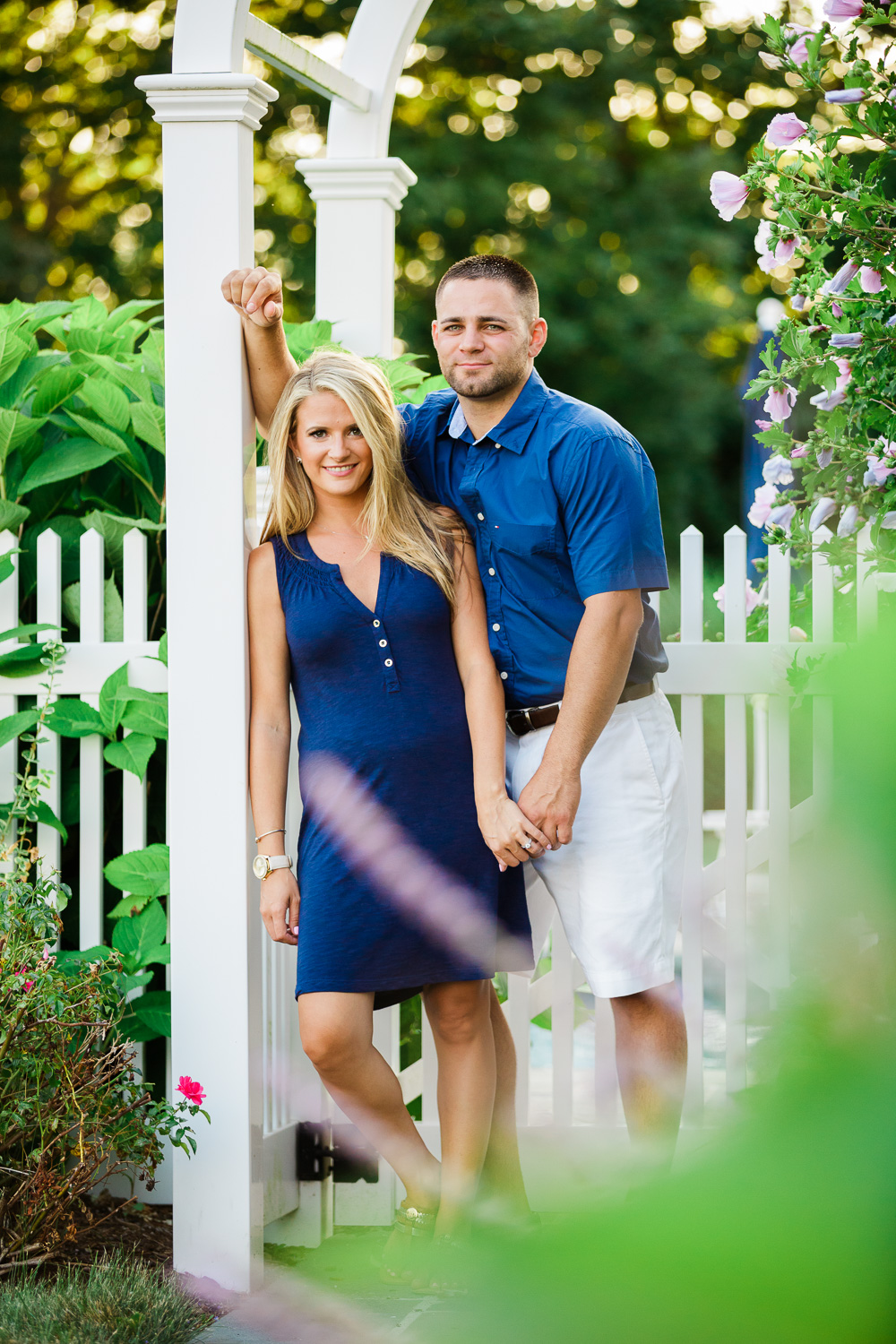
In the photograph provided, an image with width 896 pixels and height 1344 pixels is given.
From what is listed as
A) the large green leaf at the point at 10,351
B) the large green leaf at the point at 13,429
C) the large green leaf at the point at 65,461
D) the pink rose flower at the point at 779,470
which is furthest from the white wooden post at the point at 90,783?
the pink rose flower at the point at 779,470

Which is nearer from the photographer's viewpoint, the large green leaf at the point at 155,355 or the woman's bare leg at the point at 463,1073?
the woman's bare leg at the point at 463,1073

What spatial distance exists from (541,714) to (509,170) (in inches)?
495

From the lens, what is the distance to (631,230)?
14562 mm

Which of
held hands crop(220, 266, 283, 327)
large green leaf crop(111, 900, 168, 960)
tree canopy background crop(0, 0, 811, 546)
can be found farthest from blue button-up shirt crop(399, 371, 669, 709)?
tree canopy background crop(0, 0, 811, 546)

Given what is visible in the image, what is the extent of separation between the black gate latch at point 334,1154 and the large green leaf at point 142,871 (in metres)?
0.72

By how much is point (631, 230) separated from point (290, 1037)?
1298 cm

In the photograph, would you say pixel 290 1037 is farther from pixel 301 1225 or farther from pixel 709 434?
pixel 709 434

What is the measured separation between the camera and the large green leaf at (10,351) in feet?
11.0

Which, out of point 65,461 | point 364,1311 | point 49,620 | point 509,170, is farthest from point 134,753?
point 509,170

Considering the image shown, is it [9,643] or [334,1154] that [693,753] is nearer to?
[334,1154]

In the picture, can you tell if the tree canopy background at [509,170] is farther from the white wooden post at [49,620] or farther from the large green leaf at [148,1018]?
the large green leaf at [148,1018]

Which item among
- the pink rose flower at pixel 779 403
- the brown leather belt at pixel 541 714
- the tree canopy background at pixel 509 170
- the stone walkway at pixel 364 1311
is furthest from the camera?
the tree canopy background at pixel 509 170

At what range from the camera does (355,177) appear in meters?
3.72

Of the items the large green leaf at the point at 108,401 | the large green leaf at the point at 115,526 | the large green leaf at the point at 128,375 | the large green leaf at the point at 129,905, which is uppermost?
the large green leaf at the point at 128,375
